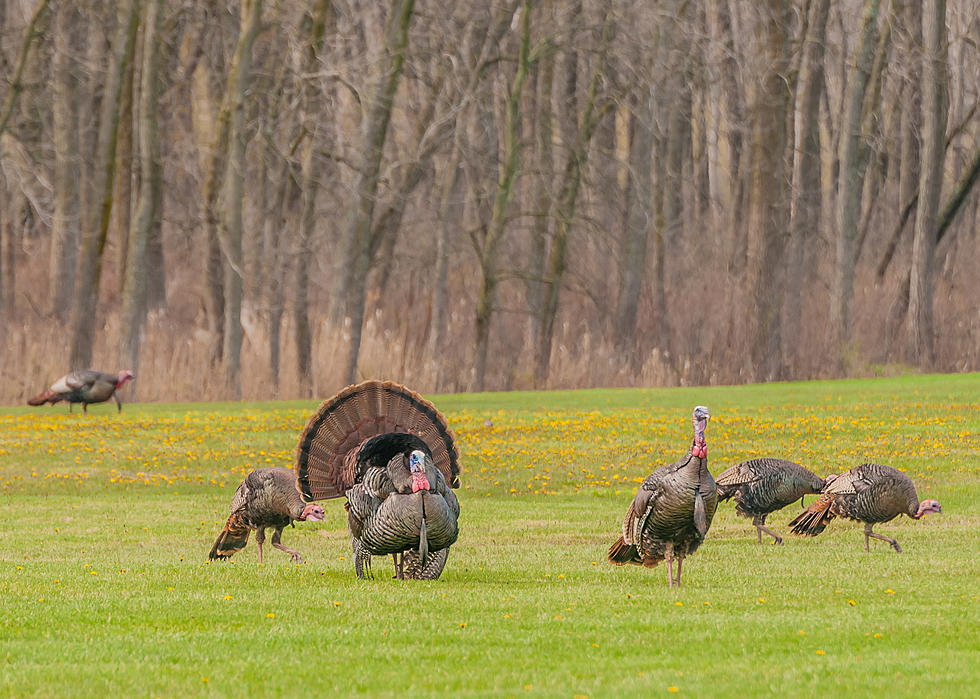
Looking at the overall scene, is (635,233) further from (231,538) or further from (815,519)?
(231,538)

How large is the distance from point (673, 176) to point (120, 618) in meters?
42.3

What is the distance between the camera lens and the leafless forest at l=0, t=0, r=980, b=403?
120 feet

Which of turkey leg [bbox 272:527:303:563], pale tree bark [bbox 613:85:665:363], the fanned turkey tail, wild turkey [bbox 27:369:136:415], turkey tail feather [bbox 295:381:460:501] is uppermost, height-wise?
pale tree bark [bbox 613:85:665:363]

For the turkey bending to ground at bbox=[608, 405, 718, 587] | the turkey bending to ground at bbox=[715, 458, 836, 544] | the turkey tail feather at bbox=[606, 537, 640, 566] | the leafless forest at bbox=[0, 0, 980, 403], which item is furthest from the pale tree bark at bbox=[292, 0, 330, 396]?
the turkey bending to ground at bbox=[608, 405, 718, 587]

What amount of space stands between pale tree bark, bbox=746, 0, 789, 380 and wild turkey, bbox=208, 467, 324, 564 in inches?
1101

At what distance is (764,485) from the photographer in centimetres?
1491

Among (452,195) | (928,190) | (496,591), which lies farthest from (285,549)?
(452,195)

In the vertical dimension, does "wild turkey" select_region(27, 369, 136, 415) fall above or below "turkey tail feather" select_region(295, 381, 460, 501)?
below

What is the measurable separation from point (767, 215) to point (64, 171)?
1896cm

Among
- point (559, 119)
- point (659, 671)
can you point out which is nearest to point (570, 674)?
point (659, 671)

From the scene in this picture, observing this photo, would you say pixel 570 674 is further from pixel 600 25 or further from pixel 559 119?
pixel 559 119

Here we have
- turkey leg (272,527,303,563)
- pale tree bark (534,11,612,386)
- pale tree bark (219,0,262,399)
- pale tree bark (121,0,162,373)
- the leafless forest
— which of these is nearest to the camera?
turkey leg (272,527,303,563)

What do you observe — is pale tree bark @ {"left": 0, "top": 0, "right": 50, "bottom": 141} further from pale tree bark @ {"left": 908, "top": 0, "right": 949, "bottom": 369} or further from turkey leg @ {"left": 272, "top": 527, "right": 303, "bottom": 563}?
turkey leg @ {"left": 272, "top": 527, "right": 303, "bottom": 563}

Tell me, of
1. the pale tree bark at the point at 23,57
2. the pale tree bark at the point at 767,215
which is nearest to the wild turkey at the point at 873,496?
the pale tree bark at the point at 767,215
